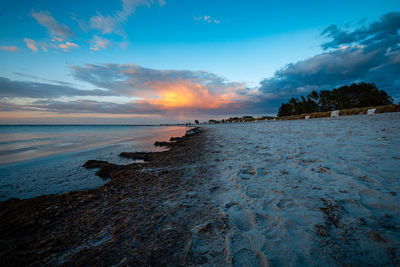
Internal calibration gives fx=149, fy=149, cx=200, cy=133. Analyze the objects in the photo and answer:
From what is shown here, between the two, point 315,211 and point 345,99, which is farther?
point 345,99

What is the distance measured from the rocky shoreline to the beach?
0.5 inches

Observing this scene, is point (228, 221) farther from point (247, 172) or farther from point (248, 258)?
point (247, 172)

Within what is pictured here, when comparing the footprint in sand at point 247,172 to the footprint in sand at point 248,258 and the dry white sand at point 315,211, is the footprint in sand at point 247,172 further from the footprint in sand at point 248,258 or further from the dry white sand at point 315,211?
the footprint in sand at point 248,258

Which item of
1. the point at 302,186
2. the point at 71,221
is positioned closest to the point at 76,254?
the point at 71,221

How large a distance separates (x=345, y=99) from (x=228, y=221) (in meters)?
63.8

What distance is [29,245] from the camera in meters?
2.04

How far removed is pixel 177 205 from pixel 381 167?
4373 mm

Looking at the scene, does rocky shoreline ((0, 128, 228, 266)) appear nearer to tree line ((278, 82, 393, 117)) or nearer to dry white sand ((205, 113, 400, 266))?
dry white sand ((205, 113, 400, 266))

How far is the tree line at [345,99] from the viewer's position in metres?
38.9

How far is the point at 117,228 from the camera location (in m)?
2.20

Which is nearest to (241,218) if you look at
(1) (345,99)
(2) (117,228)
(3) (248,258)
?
(3) (248,258)

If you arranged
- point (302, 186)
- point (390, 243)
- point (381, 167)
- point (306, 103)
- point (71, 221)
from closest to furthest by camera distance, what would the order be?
point (390, 243), point (71, 221), point (302, 186), point (381, 167), point (306, 103)

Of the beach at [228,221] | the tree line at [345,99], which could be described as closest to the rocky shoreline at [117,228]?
the beach at [228,221]

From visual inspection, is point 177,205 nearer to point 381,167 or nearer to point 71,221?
point 71,221
